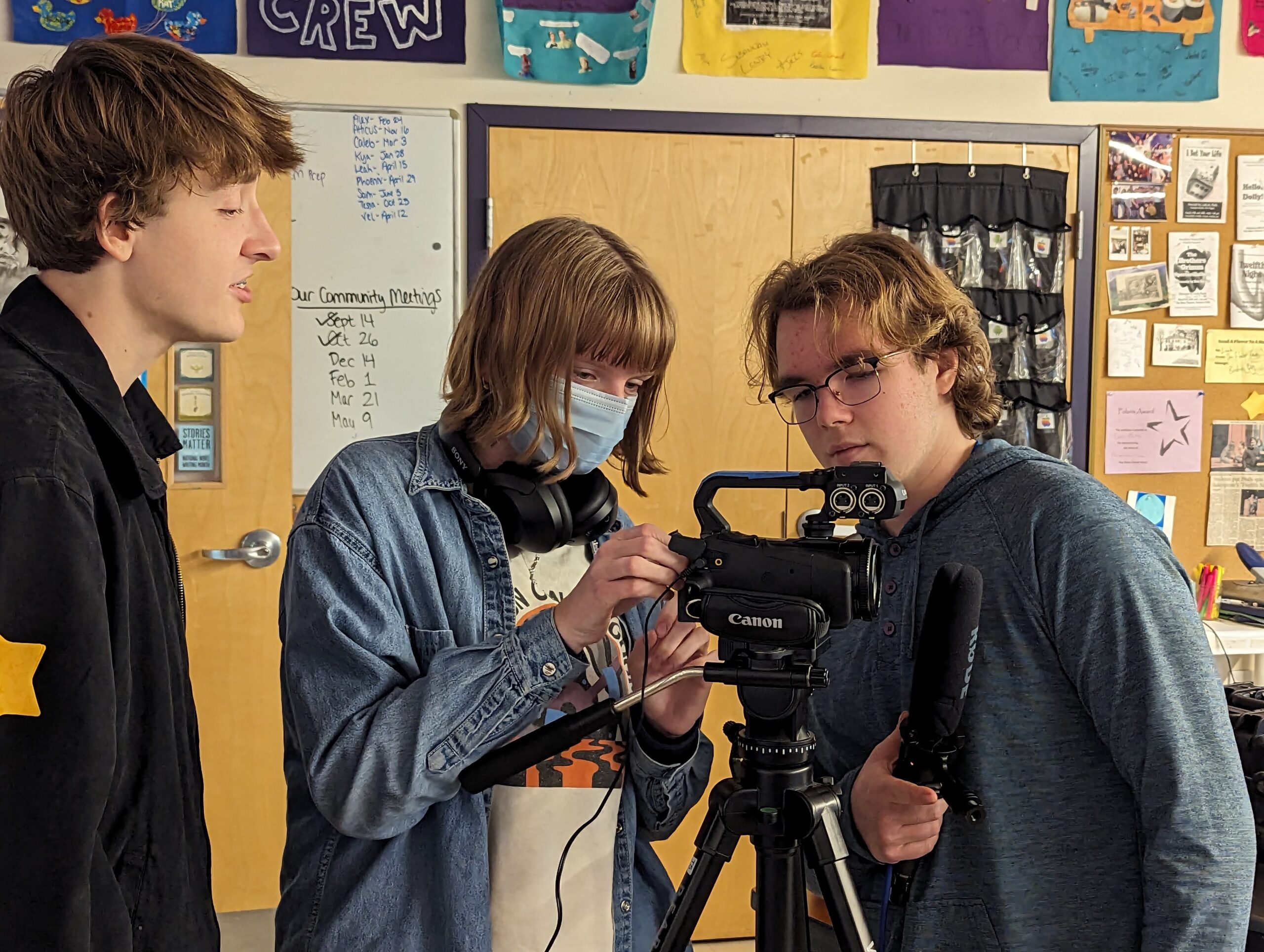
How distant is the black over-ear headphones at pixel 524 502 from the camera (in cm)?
117

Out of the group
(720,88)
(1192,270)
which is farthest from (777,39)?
(1192,270)

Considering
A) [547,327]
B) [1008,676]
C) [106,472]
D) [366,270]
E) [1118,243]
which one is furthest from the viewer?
[1118,243]

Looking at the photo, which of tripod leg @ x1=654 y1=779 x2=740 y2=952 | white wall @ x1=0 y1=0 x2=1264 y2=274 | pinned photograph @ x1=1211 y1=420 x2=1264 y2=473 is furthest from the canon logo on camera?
pinned photograph @ x1=1211 y1=420 x2=1264 y2=473

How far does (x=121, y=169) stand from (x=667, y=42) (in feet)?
6.81

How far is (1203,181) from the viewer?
299 cm

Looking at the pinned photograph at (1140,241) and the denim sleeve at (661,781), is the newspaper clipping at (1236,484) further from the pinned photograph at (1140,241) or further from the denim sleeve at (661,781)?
the denim sleeve at (661,781)

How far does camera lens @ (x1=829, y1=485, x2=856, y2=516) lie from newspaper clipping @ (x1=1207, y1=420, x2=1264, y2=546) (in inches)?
99.4

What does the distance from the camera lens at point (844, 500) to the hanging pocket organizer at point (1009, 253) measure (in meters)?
2.08

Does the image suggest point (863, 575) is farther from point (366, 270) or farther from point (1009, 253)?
point (1009, 253)

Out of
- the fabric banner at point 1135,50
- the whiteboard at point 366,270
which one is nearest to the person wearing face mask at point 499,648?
the whiteboard at point 366,270

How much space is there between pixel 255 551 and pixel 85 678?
1914 millimetres

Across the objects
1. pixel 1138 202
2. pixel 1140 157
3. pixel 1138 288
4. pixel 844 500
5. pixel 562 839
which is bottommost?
pixel 562 839

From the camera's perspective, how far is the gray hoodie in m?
0.92

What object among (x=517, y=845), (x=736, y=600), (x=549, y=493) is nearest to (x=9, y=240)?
(x=549, y=493)
